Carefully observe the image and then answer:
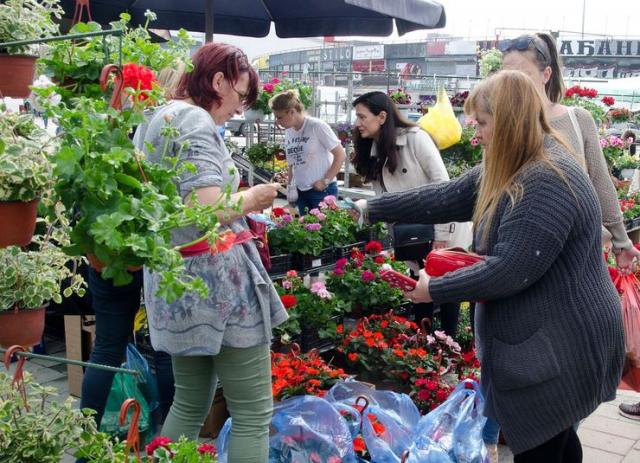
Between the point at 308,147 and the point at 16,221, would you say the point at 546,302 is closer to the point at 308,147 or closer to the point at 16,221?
the point at 16,221

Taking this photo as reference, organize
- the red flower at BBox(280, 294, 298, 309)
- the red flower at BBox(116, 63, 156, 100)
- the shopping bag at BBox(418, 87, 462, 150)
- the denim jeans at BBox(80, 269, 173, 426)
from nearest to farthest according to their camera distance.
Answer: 1. the red flower at BBox(116, 63, 156, 100)
2. the denim jeans at BBox(80, 269, 173, 426)
3. the red flower at BBox(280, 294, 298, 309)
4. the shopping bag at BBox(418, 87, 462, 150)

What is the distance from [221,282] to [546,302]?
92 centimetres

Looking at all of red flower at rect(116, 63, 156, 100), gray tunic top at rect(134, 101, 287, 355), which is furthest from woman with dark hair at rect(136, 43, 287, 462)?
red flower at rect(116, 63, 156, 100)

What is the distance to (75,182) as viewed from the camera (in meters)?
1.18

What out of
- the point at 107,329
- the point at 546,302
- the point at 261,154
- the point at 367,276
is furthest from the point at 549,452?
the point at 261,154

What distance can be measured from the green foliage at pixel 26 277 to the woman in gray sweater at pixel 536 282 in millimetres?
1114

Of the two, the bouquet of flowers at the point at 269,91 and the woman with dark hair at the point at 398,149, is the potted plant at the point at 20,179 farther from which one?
the bouquet of flowers at the point at 269,91

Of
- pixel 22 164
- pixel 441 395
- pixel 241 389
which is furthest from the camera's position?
pixel 441 395

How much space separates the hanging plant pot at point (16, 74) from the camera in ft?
5.50

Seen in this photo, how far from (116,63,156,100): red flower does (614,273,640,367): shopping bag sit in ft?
6.37

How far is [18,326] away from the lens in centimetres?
198

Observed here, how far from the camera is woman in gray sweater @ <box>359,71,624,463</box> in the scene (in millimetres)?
1956

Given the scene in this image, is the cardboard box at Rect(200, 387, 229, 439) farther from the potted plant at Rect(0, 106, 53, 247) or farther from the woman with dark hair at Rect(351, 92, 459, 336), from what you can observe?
the potted plant at Rect(0, 106, 53, 247)

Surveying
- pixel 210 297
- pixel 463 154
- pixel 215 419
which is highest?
pixel 463 154
